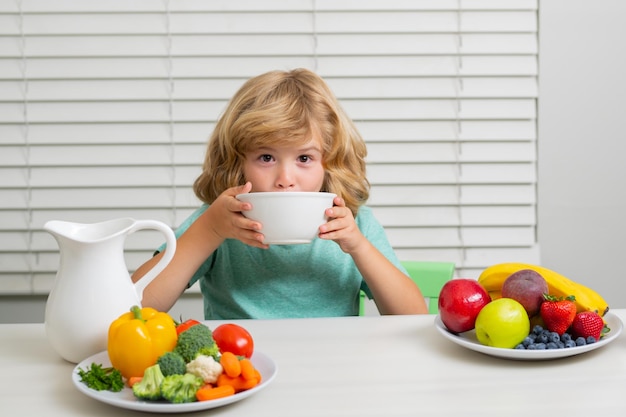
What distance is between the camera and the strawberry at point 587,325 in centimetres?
102

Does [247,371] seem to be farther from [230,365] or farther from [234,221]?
[234,221]

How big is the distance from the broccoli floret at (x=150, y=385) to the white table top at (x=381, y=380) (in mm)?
33

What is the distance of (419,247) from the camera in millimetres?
2363

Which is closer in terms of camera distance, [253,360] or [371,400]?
[371,400]

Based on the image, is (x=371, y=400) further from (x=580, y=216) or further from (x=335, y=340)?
(x=580, y=216)

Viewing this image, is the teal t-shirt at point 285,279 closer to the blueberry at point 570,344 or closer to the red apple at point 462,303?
the red apple at point 462,303

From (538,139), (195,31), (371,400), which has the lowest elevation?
(371,400)

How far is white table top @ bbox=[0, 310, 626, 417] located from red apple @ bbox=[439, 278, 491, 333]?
0.14 feet

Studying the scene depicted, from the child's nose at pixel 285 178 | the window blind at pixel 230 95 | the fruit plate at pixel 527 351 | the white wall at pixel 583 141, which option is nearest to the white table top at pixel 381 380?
the fruit plate at pixel 527 351

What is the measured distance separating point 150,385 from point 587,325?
61 centimetres

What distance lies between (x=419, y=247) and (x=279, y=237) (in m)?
1.27

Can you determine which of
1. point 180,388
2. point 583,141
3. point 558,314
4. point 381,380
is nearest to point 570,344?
point 558,314

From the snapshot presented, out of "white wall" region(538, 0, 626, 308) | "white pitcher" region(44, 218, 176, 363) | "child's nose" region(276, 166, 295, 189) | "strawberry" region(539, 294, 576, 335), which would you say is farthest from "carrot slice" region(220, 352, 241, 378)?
"white wall" region(538, 0, 626, 308)

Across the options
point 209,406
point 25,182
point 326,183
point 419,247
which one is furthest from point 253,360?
point 25,182
